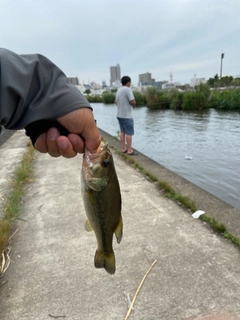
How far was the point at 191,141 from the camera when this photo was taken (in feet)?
38.0

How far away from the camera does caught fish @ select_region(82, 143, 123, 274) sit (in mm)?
1585

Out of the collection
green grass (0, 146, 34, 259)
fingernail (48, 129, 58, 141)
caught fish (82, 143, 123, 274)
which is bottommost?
green grass (0, 146, 34, 259)

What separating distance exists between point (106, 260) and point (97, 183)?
1.99ft

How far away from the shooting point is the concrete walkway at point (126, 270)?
7.16ft

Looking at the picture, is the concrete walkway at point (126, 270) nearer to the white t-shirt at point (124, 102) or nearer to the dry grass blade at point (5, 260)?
the dry grass blade at point (5, 260)

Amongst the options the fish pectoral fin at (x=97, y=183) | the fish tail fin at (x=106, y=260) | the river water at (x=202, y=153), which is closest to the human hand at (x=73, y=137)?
the fish pectoral fin at (x=97, y=183)

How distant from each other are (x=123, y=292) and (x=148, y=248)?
697 millimetres

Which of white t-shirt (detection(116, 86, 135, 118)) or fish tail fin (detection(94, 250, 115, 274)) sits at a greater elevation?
white t-shirt (detection(116, 86, 135, 118))

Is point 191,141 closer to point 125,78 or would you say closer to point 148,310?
point 125,78

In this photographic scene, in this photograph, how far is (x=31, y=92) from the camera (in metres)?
1.37

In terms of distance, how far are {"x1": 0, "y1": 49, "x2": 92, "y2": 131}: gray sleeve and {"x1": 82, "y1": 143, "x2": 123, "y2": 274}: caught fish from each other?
1.10 ft

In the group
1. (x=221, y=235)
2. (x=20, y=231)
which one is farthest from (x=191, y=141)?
(x=20, y=231)

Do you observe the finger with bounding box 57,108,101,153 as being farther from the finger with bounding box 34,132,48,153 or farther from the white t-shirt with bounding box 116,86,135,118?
the white t-shirt with bounding box 116,86,135,118

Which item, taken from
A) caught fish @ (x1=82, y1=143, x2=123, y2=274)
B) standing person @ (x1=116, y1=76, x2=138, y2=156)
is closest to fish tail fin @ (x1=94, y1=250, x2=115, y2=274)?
caught fish @ (x1=82, y1=143, x2=123, y2=274)
